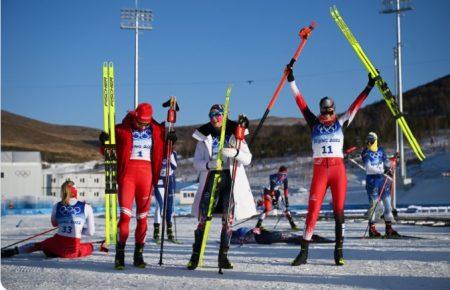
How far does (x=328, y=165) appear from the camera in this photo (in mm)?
8273

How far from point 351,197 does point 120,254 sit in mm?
46213

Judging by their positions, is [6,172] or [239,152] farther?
[6,172]

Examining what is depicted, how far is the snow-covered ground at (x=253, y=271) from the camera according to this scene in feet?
20.8

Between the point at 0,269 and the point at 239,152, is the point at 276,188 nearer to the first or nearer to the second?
the point at 239,152

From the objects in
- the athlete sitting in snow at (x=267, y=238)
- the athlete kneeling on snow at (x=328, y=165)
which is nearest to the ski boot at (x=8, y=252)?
the athlete sitting in snow at (x=267, y=238)

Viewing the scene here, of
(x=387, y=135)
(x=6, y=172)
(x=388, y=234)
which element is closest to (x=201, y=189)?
(x=388, y=234)

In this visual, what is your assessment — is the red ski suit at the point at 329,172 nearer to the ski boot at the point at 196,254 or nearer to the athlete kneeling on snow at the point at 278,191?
the ski boot at the point at 196,254

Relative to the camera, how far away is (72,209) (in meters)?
9.17

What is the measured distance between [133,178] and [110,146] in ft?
4.88

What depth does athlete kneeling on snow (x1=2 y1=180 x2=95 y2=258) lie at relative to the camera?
29.9 feet

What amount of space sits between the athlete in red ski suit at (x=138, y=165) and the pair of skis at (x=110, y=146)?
98 cm

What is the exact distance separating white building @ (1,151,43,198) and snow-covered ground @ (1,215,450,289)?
54.8m

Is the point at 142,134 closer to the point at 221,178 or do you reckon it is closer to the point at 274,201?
the point at 221,178

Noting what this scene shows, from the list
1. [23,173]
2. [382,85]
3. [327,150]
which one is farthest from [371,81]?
[23,173]
